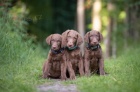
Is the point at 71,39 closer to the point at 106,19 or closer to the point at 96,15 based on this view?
the point at 96,15

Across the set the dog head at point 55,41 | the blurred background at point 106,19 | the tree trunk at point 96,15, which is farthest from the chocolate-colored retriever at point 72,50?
the tree trunk at point 96,15

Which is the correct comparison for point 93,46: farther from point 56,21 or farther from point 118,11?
point 56,21

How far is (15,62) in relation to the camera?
43.5 feet

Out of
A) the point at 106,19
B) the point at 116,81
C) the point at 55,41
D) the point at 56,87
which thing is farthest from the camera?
the point at 106,19

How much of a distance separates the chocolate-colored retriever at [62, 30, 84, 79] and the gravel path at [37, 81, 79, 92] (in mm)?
860

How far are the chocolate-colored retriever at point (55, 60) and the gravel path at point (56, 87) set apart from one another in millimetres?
758

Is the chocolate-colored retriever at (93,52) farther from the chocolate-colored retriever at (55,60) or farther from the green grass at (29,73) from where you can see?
the chocolate-colored retriever at (55,60)

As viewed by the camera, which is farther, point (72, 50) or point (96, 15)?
point (96, 15)

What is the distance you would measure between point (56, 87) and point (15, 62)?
8.27ft

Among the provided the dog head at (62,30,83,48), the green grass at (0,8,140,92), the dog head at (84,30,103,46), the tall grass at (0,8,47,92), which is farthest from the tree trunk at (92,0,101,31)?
the dog head at (62,30,83,48)

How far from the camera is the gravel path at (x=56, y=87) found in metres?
10.7

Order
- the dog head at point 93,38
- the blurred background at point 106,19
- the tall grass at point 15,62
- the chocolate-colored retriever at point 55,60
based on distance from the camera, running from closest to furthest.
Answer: the tall grass at point 15,62 < the chocolate-colored retriever at point 55,60 < the dog head at point 93,38 < the blurred background at point 106,19

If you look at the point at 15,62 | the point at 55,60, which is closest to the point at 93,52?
the point at 55,60

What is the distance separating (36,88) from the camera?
1077 cm
